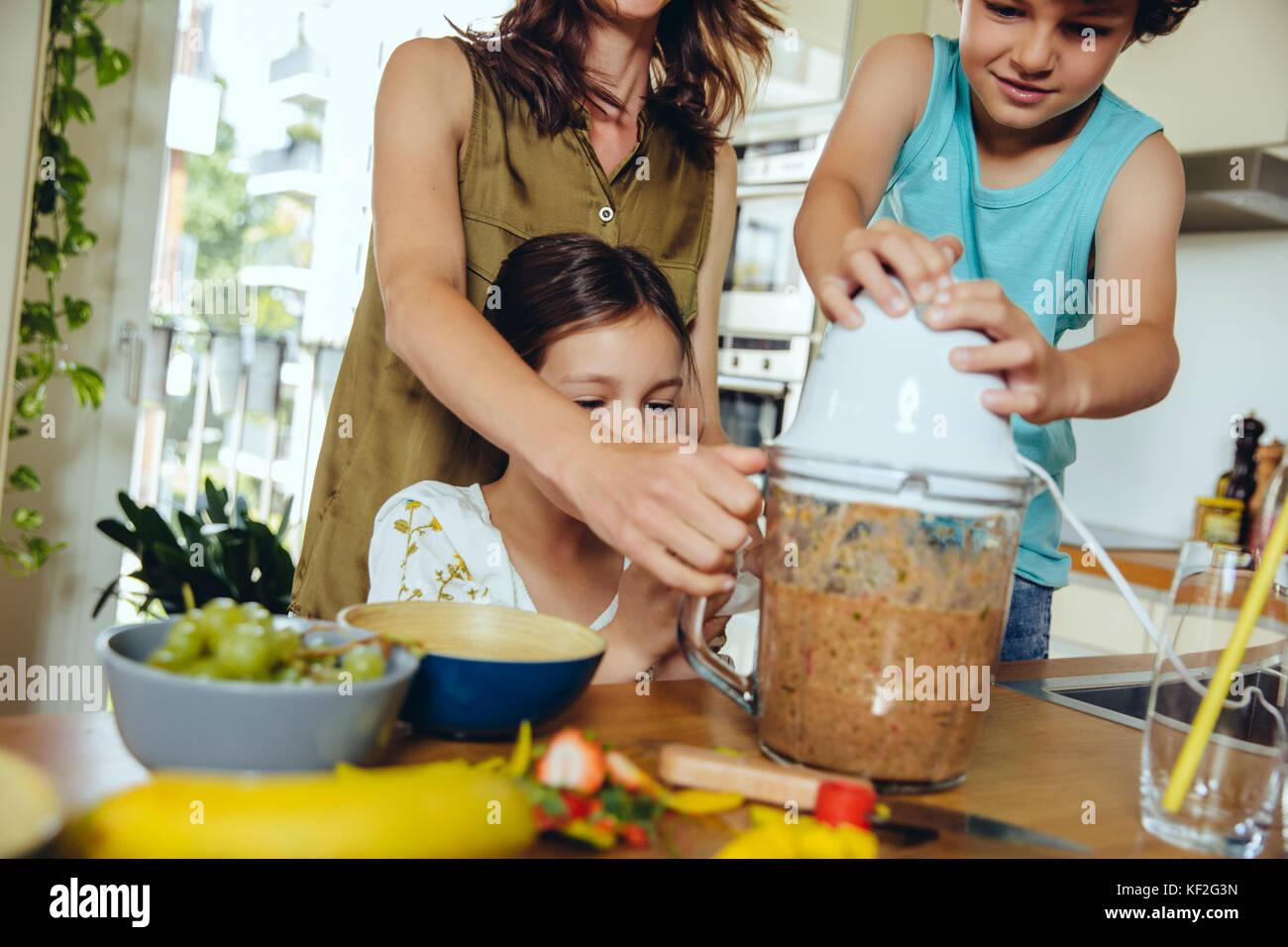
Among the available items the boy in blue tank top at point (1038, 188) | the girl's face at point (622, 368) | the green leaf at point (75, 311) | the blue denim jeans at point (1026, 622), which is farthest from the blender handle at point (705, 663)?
the green leaf at point (75, 311)

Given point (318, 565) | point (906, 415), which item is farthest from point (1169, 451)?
point (906, 415)

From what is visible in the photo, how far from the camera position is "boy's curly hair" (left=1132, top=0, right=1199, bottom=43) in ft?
3.47

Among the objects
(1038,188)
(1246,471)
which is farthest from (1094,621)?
(1038,188)

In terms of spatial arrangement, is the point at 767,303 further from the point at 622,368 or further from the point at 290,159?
the point at 622,368

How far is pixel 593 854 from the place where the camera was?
524mm

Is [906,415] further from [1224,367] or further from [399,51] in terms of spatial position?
[1224,367]

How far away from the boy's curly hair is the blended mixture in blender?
0.69m

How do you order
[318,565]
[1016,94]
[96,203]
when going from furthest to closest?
[96,203], [318,565], [1016,94]

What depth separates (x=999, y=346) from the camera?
25.6 inches

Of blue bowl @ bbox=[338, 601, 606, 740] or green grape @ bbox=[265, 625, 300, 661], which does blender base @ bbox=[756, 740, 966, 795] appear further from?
green grape @ bbox=[265, 625, 300, 661]

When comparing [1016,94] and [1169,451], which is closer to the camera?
[1016,94]

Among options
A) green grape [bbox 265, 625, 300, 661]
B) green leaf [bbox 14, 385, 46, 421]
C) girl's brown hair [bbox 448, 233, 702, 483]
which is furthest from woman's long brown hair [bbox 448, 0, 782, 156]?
green leaf [bbox 14, 385, 46, 421]

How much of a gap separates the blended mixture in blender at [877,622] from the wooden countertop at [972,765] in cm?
5

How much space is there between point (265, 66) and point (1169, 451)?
2785mm
